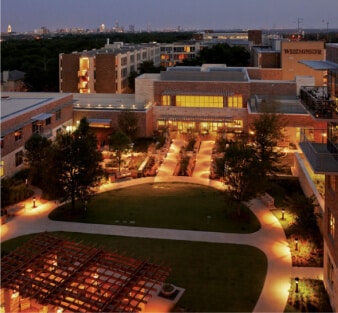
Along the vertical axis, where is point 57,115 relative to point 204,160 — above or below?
above

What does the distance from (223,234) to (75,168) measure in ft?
32.3

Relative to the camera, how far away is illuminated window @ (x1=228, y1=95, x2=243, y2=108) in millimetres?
45938

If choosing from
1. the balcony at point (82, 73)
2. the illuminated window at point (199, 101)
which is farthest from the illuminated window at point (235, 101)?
the balcony at point (82, 73)

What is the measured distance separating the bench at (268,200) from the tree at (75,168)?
1079 cm

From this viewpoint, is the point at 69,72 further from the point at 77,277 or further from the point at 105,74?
the point at 77,277

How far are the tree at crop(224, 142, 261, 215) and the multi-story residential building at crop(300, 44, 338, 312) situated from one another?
7.30 meters

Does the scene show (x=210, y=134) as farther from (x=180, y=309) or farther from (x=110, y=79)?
(x=180, y=309)

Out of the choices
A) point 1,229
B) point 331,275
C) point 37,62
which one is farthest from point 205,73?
point 37,62

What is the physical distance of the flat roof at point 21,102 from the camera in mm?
35847

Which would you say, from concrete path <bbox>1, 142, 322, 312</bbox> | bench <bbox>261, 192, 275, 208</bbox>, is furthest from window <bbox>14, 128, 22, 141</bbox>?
bench <bbox>261, 192, 275, 208</bbox>

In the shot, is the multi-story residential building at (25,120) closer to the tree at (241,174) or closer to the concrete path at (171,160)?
the concrete path at (171,160)

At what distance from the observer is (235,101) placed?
4606 centimetres

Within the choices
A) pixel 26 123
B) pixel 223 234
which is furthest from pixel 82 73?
pixel 223 234

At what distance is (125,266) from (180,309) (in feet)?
8.70
